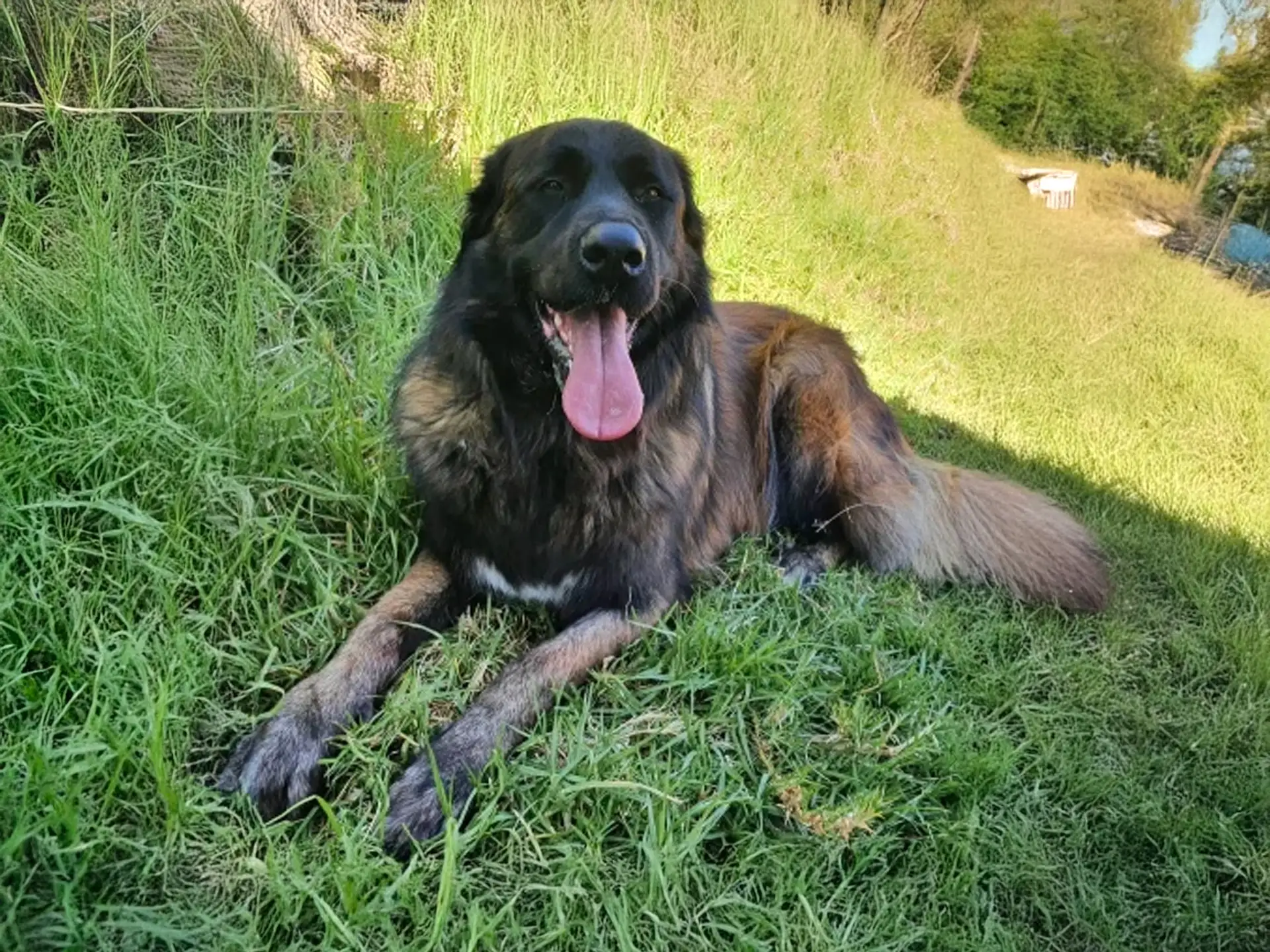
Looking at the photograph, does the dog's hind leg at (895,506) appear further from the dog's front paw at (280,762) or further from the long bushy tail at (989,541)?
the dog's front paw at (280,762)

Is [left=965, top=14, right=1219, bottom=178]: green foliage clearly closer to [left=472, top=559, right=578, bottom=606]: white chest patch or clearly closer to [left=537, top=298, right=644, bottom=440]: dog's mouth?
[left=537, top=298, right=644, bottom=440]: dog's mouth

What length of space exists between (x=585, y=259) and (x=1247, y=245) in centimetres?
829

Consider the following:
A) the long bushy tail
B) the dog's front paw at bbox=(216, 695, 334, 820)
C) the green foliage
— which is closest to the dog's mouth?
the dog's front paw at bbox=(216, 695, 334, 820)

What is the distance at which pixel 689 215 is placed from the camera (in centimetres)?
259

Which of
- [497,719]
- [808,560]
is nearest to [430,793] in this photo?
[497,719]

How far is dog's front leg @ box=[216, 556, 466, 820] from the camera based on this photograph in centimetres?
182

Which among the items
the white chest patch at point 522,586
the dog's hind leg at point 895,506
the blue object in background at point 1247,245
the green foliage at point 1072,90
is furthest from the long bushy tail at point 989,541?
the blue object in background at point 1247,245

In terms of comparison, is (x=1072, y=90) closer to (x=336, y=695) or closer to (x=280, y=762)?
(x=336, y=695)

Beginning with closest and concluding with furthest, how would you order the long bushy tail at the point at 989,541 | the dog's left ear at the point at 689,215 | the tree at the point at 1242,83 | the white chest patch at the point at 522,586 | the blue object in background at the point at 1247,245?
the white chest patch at the point at 522,586 < the dog's left ear at the point at 689,215 < the long bushy tail at the point at 989,541 < the tree at the point at 1242,83 < the blue object in background at the point at 1247,245

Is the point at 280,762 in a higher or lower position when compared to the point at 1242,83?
lower

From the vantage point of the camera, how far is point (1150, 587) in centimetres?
336

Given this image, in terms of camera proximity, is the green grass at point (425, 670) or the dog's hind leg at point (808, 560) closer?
the green grass at point (425, 670)

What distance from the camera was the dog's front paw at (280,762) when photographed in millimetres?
1801

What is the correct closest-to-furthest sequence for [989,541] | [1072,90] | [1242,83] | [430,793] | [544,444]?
[430,793] < [544,444] < [989,541] < [1072,90] < [1242,83]
